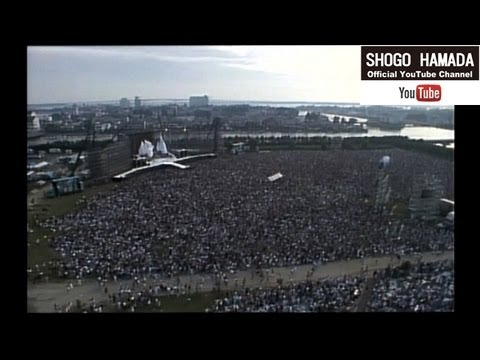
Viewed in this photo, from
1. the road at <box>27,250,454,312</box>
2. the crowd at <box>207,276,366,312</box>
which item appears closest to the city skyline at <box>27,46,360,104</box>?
the road at <box>27,250,454,312</box>

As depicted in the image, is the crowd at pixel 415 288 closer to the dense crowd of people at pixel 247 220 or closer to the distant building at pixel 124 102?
the dense crowd of people at pixel 247 220

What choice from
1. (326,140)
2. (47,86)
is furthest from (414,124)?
(47,86)

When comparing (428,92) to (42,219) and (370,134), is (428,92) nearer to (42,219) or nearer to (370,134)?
(370,134)

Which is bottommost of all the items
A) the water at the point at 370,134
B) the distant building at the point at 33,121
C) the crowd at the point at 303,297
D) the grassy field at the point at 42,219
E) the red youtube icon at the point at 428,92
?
the crowd at the point at 303,297

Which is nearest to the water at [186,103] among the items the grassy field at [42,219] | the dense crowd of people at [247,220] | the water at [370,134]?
the water at [370,134]

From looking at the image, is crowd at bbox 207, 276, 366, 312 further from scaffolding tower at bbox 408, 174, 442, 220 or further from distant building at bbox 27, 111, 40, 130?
distant building at bbox 27, 111, 40, 130
